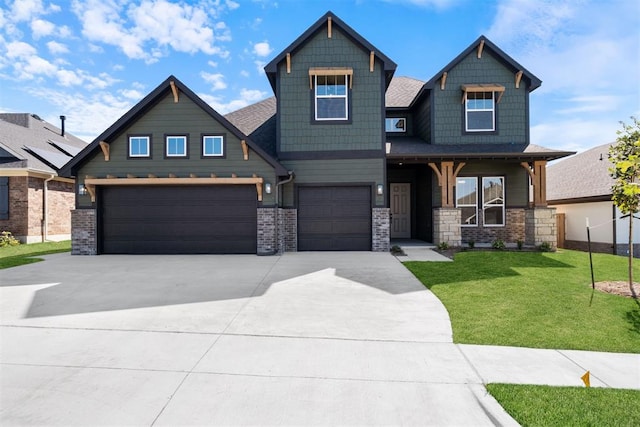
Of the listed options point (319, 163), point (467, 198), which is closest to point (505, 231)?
point (467, 198)

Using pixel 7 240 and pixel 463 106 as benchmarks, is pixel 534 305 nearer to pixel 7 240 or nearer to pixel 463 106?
pixel 463 106

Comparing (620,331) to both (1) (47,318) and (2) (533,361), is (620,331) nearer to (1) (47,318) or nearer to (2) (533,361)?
(2) (533,361)

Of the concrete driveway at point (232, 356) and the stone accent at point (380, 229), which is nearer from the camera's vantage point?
the concrete driveway at point (232, 356)

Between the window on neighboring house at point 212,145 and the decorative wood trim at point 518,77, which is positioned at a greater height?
the decorative wood trim at point 518,77

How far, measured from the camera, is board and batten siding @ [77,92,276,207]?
11.7m

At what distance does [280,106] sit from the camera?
12844 mm

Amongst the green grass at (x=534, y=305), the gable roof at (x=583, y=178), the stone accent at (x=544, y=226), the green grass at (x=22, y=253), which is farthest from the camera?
the gable roof at (x=583, y=178)

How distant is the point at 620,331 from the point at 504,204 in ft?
32.9

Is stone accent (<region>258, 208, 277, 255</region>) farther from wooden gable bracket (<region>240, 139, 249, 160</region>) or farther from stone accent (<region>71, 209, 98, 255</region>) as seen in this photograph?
stone accent (<region>71, 209, 98, 255</region>)

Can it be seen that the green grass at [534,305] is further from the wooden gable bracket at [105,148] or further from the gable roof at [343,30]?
the wooden gable bracket at [105,148]

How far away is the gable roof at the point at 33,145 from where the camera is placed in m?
16.1

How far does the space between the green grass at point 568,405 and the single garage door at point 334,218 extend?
31.4 feet

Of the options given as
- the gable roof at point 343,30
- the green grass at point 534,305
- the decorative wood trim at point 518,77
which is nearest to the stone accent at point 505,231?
the green grass at point 534,305

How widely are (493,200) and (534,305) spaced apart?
927cm
